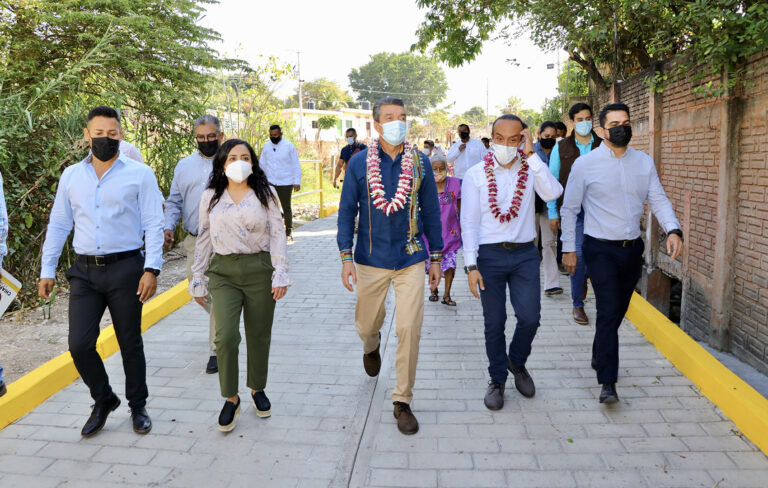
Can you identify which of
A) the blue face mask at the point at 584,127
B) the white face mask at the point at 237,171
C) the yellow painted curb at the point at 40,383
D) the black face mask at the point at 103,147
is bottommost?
the yellow painted curb at the point at 40,383

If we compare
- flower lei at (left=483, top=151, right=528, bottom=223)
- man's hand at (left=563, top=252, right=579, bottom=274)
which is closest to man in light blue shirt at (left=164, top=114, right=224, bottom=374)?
flower lei at (left=483, top=151, right=528, bottom=223)

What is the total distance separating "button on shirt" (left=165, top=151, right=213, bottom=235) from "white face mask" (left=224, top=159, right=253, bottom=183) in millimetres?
1077

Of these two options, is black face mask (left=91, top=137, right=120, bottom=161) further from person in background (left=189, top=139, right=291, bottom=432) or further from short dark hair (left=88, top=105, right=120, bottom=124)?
person in background (left=189, top=139, right=291, bottom=432)

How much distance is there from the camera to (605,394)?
165 inches

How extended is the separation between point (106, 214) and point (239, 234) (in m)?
0.82

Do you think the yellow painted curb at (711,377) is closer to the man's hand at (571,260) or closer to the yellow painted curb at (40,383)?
the man's hand at (571,260)

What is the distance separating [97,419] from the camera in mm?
3898

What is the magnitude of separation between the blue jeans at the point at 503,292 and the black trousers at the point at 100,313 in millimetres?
2327

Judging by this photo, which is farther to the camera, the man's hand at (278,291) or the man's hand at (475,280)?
the man's hand at (475,280)

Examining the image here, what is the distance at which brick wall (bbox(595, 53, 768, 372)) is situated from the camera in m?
5.23

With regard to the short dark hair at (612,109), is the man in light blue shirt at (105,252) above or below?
below

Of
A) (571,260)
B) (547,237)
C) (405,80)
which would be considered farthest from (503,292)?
(405,80)

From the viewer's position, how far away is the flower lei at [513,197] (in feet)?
13.7

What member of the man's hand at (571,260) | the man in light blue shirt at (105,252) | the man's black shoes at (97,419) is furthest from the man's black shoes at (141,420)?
the man's hand at (571,260)
